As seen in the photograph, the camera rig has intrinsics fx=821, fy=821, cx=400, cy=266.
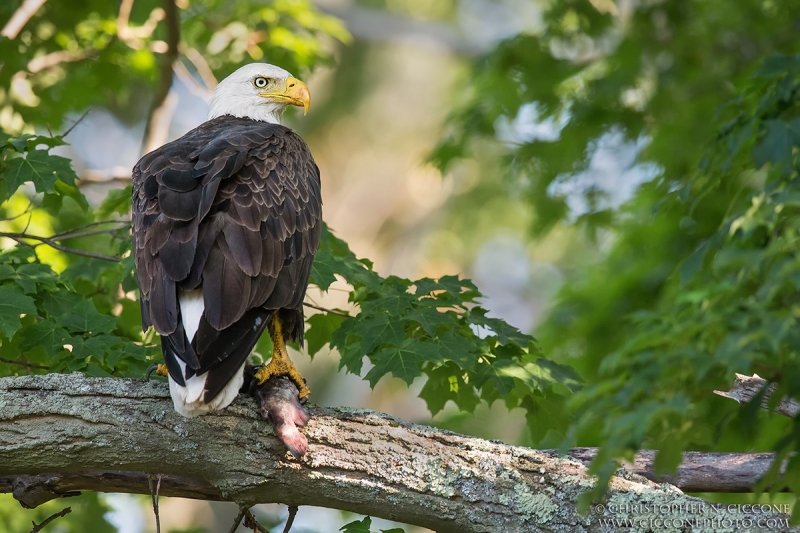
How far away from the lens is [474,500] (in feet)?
9.96

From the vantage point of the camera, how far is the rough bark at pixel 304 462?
302 centimetres

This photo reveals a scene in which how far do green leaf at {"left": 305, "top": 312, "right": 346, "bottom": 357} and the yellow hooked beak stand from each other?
1.83 m

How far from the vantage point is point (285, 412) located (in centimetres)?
308

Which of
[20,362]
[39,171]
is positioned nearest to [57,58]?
[39,171]

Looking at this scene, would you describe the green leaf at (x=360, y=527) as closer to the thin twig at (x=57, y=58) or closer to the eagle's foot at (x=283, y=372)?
the eagle's foot at (x=283, y=372)

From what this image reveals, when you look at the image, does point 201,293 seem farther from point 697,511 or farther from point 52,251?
point 52,251

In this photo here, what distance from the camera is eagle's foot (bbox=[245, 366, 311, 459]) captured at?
118 inches

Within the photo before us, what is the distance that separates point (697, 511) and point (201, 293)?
2015 millimetres

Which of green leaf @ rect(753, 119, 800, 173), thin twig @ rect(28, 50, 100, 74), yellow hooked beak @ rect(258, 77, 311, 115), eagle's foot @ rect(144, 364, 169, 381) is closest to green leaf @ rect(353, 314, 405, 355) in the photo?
eagle's foot @ rect(144, 364, 169, 381)

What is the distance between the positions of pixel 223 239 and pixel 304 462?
994mm

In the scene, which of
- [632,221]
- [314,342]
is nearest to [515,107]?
[632,221]

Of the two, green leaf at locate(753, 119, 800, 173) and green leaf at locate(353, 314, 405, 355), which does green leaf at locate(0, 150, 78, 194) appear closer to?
green leaf at locate(353, 314, 405, 355)

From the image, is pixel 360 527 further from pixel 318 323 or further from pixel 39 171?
pixel 39 171

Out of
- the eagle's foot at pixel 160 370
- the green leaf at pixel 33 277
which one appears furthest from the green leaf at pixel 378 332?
the green leaf at pixel 33 277
